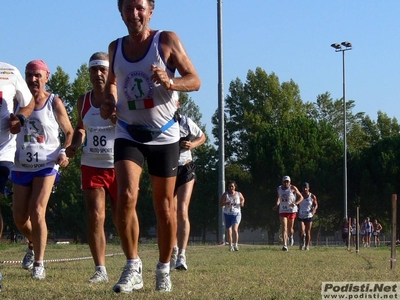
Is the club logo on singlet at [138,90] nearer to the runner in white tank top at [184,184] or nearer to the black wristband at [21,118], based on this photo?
the black wristband at [21,118]

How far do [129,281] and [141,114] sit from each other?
1.35 m

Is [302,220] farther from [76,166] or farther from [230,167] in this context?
[230,167]

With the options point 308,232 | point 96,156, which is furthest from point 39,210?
point 308,232

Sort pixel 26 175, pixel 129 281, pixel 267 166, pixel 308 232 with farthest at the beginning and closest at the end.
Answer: pixel 267 166 < pixel 308 232 < pixel 26 175 < pixel 129 281

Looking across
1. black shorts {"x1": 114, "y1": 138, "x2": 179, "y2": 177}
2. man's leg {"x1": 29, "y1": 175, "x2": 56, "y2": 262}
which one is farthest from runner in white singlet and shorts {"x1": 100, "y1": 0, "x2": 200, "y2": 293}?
man's leg {"x1": 29, "y1": 175, "x2": 56, "y2": 262}

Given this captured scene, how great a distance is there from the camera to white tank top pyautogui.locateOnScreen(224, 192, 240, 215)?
76.9 ft

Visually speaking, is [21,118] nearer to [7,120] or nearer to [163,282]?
[7,120]

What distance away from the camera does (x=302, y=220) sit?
1027 inches

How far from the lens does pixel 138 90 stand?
6.98 meters

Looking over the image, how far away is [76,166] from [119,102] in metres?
60.3

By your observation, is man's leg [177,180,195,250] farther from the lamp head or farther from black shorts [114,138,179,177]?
the lamp head

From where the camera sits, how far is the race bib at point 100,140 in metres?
9.29

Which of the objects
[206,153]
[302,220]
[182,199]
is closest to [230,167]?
[206,153]

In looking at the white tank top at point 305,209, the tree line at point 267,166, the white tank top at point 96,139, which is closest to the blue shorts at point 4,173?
the white tank top at point 96,139
